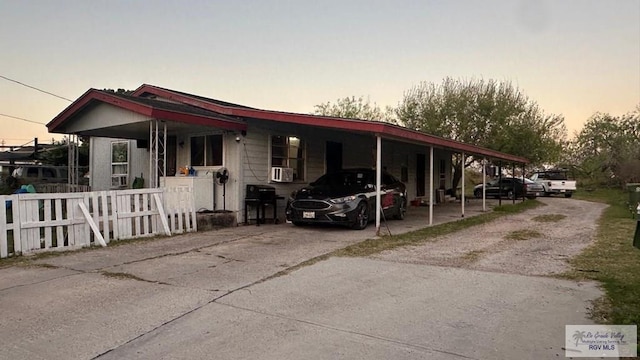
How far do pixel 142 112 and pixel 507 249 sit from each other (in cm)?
816

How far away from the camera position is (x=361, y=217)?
33.8 ft

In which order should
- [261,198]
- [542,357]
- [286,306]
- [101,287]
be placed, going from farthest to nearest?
1. [261,198]
2. [101,287]
3. [286,306]
4. [542,357]

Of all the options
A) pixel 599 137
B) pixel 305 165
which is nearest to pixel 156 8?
pixel 305 165

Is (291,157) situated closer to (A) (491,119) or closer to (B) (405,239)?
(B) (405,239)

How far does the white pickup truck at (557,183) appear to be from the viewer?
2720cm

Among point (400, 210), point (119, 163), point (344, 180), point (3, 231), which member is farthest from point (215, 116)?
point (119, 163)

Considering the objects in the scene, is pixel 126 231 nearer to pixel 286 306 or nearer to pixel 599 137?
pixel 286 306

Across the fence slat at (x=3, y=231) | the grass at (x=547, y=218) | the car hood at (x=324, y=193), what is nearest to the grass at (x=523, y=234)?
the grass at (x=547, y=218)

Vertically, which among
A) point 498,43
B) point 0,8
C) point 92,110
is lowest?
point 92,110

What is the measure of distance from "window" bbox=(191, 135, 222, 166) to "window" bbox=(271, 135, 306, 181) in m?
1.52

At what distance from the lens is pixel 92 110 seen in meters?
11.4

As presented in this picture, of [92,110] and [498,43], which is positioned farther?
[498,43]

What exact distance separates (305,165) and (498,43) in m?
8.48

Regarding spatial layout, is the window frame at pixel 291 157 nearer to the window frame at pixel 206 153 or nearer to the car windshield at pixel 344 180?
the window frame at pixel 206 153
